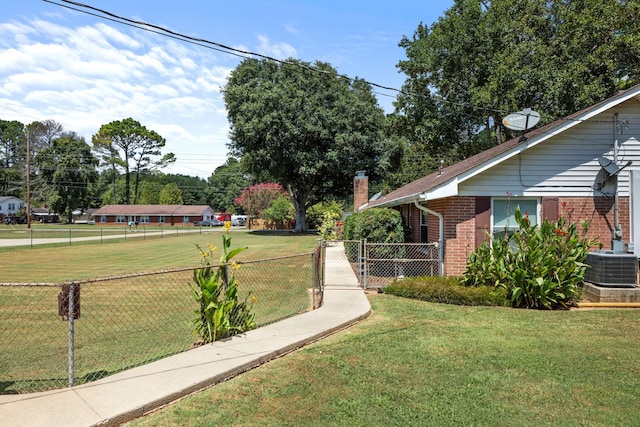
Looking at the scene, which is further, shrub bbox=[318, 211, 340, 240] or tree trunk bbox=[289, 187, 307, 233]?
tree trunk bbox=[289, 187, 307, 233]

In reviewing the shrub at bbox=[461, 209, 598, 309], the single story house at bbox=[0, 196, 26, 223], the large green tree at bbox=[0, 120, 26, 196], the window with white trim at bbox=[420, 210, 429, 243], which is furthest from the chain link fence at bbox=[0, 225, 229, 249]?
the large green tree at bbox=[0, 120, 26, 196]

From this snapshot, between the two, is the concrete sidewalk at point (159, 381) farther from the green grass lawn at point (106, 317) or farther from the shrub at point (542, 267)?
the shrub at point (542, 267)

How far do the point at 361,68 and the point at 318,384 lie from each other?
30.1 feet

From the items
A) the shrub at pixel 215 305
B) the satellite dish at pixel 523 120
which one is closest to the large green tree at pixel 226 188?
the satellite dish at pixel 523 120

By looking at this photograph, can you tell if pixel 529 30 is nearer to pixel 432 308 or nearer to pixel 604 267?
pixel 604 267

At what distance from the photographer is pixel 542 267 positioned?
7766 millimetres

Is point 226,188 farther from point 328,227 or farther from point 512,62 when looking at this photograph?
point 512,62

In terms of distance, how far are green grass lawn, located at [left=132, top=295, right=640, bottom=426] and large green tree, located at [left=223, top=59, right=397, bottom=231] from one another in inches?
1117

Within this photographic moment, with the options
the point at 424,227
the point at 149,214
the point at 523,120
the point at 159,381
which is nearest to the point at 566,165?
the point at 523,120

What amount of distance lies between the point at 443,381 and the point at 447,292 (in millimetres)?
4270

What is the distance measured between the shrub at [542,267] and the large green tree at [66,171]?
252ft

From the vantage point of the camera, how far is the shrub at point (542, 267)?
7.80m

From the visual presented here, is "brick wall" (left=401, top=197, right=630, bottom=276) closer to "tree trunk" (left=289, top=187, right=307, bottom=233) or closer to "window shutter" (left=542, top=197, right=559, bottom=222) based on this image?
"window shutter" (left=542, top=197, right=559, bottom=222)

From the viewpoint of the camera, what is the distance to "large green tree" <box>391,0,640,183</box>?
2022 centimetres
